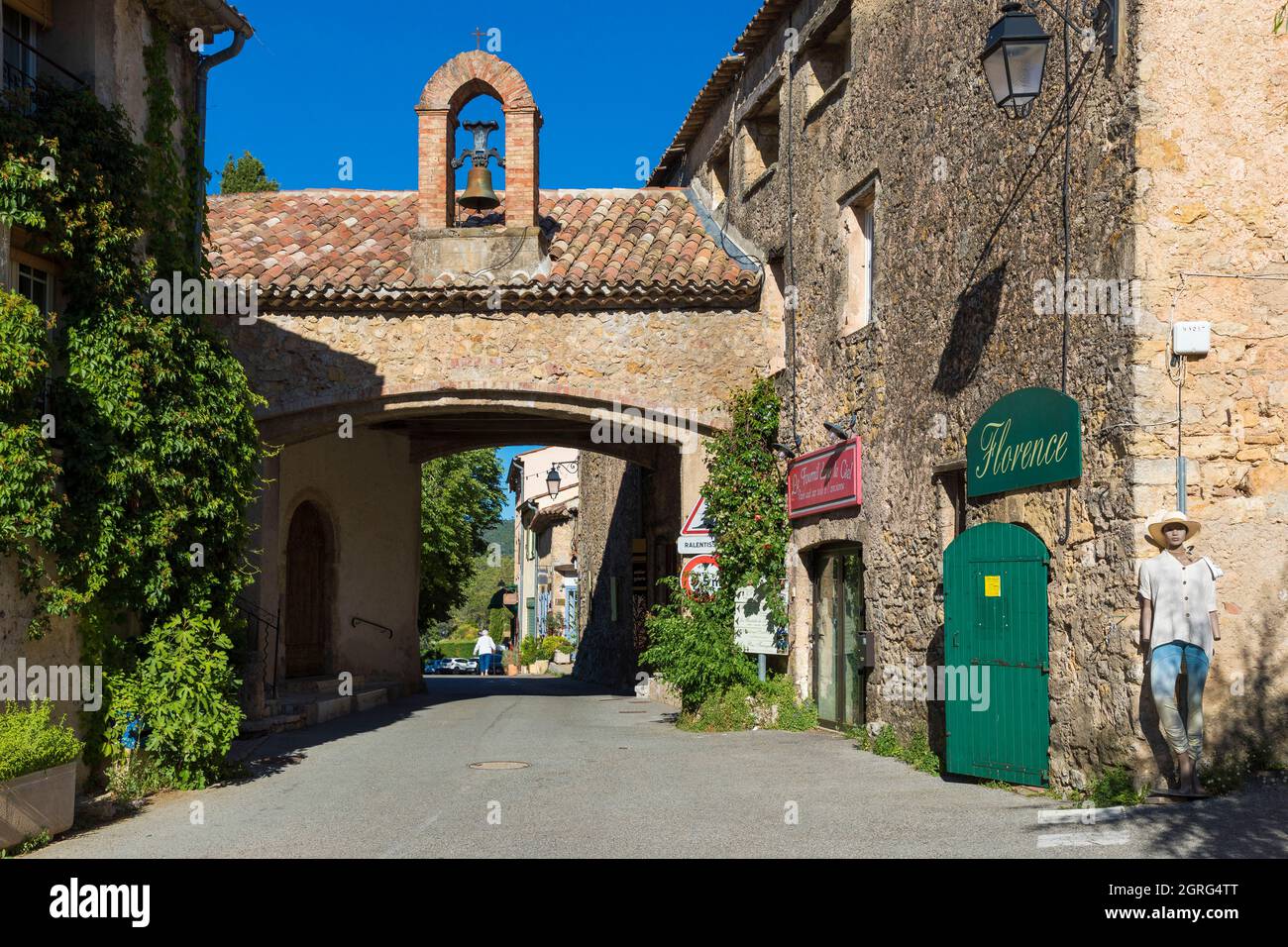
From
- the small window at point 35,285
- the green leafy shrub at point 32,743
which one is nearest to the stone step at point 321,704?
the small window at point 35,285

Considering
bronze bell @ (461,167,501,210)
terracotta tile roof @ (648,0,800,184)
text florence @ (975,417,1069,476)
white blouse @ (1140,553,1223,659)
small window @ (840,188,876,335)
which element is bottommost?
white blouse @ (1140,553,1223,659)

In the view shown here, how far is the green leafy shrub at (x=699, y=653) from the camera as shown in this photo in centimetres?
1538

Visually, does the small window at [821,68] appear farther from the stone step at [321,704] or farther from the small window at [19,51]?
the stone step at [321,704]

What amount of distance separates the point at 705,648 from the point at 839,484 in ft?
8.82

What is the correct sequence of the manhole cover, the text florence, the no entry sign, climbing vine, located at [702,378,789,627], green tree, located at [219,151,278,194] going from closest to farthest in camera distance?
the text florence
the manhole cover
climbing vine, located at [702,378,789,627]
the no entry sign
green tree, located at [219,151,278,194]

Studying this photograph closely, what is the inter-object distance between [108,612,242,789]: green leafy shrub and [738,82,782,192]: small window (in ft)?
33.7

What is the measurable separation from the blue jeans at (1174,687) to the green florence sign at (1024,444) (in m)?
1.51

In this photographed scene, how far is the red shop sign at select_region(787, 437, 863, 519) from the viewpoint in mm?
13766

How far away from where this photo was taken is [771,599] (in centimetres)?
1573

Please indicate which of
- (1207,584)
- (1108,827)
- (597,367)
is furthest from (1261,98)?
(597,367)

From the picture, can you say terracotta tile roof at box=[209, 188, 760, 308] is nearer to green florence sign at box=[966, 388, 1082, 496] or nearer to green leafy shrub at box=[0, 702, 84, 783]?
green florence sign at box=[966, 388, 1082, 496]

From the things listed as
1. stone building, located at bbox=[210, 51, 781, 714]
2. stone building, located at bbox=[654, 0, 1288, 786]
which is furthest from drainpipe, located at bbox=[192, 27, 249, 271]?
stone building, located at bbox=[654, 0, 1288, 786]

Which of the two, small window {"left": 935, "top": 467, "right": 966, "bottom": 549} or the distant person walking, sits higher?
small window {"left": 935, "top": 467, "right": 966, "bottom": 549}
